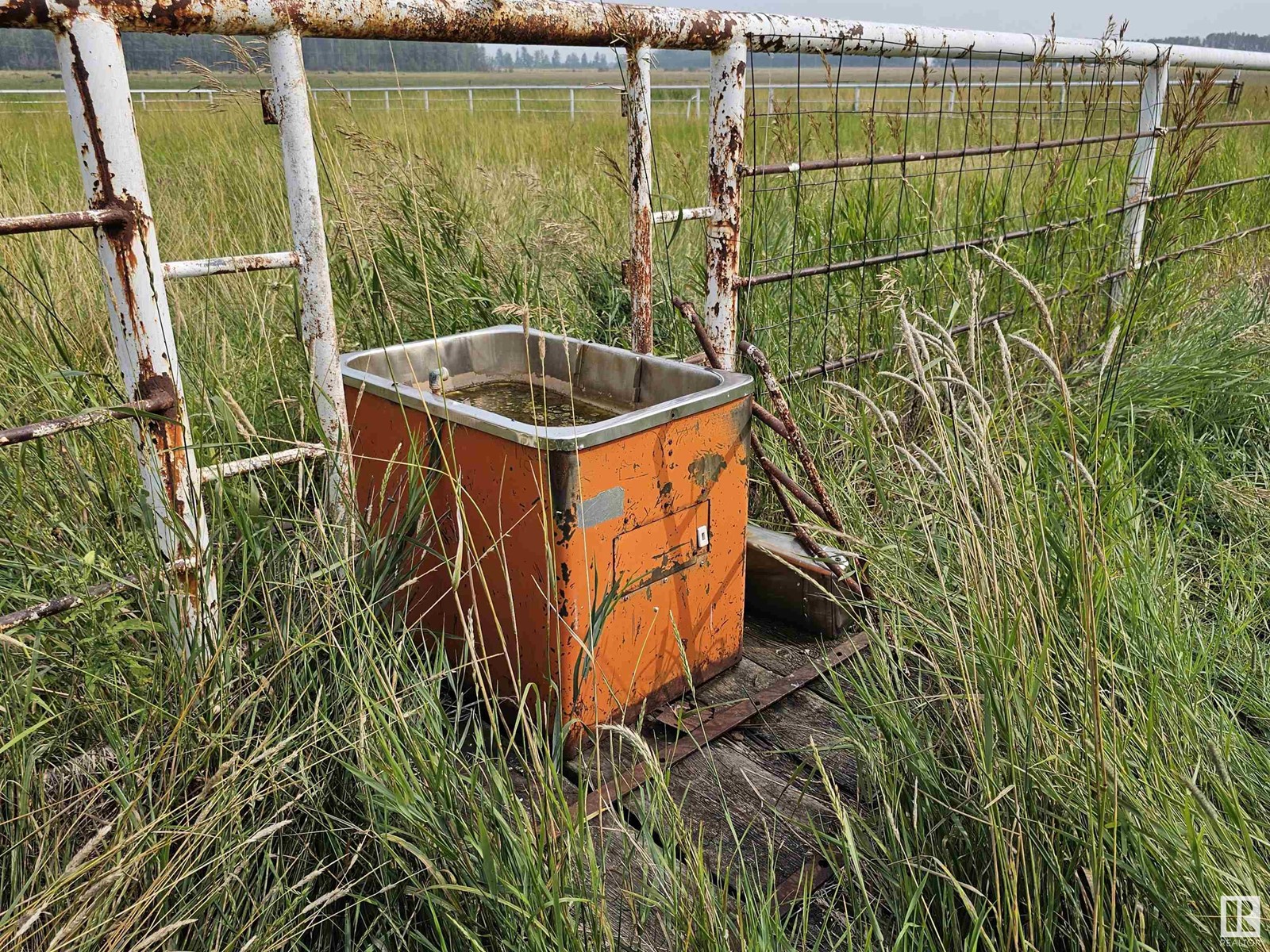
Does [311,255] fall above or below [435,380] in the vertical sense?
above

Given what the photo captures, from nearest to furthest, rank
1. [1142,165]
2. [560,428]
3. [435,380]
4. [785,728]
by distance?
[560,428] → [785,728] → [435,380] → [1142,165]

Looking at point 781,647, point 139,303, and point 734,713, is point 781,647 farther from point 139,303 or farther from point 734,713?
point 139,303

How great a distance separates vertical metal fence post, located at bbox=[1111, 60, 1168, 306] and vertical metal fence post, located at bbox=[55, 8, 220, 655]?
13.0 feet

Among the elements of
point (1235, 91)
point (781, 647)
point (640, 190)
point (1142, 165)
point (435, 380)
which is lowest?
point (781, 647)

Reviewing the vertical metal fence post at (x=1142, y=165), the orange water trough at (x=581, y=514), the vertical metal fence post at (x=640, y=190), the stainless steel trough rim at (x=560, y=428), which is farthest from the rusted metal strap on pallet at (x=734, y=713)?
the vertical metal fence post at (x=1142, y=165)

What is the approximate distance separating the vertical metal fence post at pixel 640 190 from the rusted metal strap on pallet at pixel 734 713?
0.95 m

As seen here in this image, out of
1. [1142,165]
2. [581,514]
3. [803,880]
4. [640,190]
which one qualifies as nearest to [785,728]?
[803,880]

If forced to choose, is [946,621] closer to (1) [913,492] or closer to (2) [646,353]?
(1) [913,492]

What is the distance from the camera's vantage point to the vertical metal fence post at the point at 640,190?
2.39 m

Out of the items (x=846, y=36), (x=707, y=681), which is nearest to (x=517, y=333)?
(x=707, y=681)

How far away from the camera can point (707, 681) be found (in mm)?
2422

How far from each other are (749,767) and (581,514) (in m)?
0.68

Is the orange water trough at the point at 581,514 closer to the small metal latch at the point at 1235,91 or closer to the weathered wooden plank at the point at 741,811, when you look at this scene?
the weathered wooden plank at the point at 741,811

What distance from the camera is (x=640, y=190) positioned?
2.49 metres
